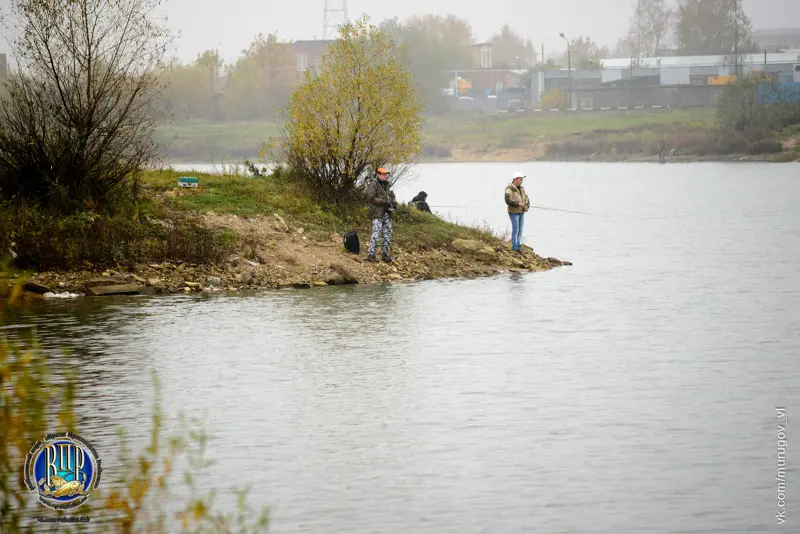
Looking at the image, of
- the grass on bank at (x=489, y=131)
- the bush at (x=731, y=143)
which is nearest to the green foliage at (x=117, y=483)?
the bush at (x=731, y=143)

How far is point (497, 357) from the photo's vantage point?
17.5 m

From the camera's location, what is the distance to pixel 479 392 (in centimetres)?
1493

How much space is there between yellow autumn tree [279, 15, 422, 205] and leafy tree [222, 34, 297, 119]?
333 feet

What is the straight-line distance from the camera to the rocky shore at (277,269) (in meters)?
23.5

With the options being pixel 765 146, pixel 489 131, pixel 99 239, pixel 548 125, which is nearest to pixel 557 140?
pixel 548 125

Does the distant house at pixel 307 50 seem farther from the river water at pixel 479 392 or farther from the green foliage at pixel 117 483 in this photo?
the green foliage at pixel 117 483

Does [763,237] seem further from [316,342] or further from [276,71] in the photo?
[276,71]

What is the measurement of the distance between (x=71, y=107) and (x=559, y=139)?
3692 inches

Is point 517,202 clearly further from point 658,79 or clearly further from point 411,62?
point 658,79

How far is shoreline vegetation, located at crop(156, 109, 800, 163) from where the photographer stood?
10088 centimetres

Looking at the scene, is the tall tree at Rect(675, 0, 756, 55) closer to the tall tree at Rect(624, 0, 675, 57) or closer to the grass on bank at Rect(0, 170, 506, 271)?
the tall tree at Rect(624, 0, 675, 57)

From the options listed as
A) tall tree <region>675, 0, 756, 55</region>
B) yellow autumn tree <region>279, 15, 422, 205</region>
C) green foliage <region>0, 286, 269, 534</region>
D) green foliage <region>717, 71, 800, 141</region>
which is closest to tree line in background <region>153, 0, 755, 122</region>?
tall tree <region>675, 0, 756, 55</region>

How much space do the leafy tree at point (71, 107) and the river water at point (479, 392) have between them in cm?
350

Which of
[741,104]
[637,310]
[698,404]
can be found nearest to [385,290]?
[637,310]
